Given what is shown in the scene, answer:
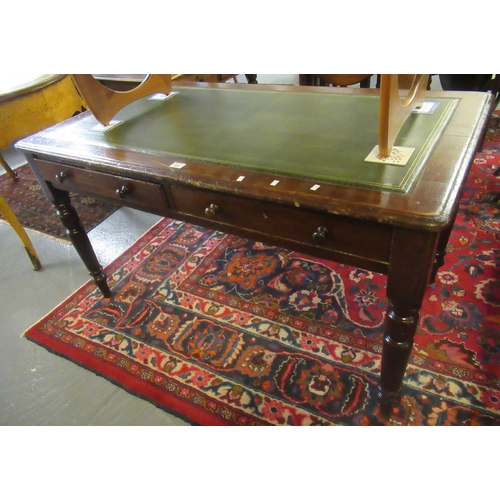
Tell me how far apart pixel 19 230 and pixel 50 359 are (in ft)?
2.72

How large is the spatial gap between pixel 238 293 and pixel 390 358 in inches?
34.4

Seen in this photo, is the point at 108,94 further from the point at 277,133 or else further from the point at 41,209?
the point at 41,209

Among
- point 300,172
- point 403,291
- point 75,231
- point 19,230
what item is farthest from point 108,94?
point 403,291

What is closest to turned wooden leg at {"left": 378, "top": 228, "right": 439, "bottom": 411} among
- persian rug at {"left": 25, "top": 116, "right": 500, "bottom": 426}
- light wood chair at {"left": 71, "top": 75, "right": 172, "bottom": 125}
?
persian rug at {"left": 25, "top": 116, "right": 500, "bottom": 426}

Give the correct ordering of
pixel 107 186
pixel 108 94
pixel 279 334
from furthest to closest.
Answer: pixel 279 334, pixel 108 94, pixel 107 186

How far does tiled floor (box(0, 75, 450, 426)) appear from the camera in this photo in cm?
140

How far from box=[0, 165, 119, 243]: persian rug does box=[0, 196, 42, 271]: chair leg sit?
260 mm

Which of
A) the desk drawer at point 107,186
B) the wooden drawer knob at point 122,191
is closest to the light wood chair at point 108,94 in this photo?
the desk drawer at point 107,186

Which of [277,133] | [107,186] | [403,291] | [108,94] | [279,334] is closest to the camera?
[403,291]

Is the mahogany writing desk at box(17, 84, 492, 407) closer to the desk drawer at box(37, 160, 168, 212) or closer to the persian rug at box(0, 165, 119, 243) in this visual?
the desk drawer at box(37, 160, 168, 212)

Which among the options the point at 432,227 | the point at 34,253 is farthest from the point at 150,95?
the point at 432,227

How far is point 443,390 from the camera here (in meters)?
1.29

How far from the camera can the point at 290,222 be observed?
Result: 0.96m

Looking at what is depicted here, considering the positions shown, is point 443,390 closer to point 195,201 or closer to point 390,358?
point 390,358
